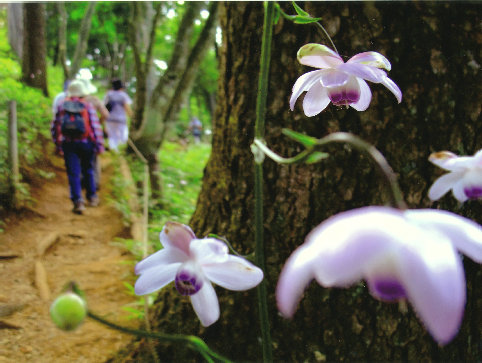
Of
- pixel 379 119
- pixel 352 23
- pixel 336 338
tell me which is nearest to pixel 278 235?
pixel 336 338

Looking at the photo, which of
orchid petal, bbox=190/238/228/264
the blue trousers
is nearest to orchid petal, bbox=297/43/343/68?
orchid petal, bbox=190/238/228/264

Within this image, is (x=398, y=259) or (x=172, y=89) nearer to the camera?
(x=398, y=259)

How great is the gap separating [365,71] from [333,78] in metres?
0.06

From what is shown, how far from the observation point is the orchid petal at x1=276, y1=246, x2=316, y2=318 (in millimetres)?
293

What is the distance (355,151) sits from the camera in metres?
1.24

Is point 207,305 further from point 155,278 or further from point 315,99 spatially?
point 315,99

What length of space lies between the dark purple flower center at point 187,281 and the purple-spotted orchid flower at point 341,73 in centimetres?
34

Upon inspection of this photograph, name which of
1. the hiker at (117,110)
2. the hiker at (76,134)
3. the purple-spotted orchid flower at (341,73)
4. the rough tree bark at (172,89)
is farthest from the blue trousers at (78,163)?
the purple-spotted orchid flower at (341,73)

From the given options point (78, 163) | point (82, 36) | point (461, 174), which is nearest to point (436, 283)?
point (461, 174)

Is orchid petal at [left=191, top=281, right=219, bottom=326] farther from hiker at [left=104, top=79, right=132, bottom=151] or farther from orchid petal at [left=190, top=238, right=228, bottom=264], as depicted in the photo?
hiker at [left=104, top=79, right=132, bottom=151]

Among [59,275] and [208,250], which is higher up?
[208,250]

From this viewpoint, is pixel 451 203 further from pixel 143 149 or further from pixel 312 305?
pixel 143 149

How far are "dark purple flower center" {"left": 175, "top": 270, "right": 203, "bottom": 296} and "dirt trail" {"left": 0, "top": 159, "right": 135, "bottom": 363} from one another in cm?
109

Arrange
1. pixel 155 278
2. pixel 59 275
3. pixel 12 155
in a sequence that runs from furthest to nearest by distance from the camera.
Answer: pixel 12 155 → pixel 59 275 → pixel 155 278
